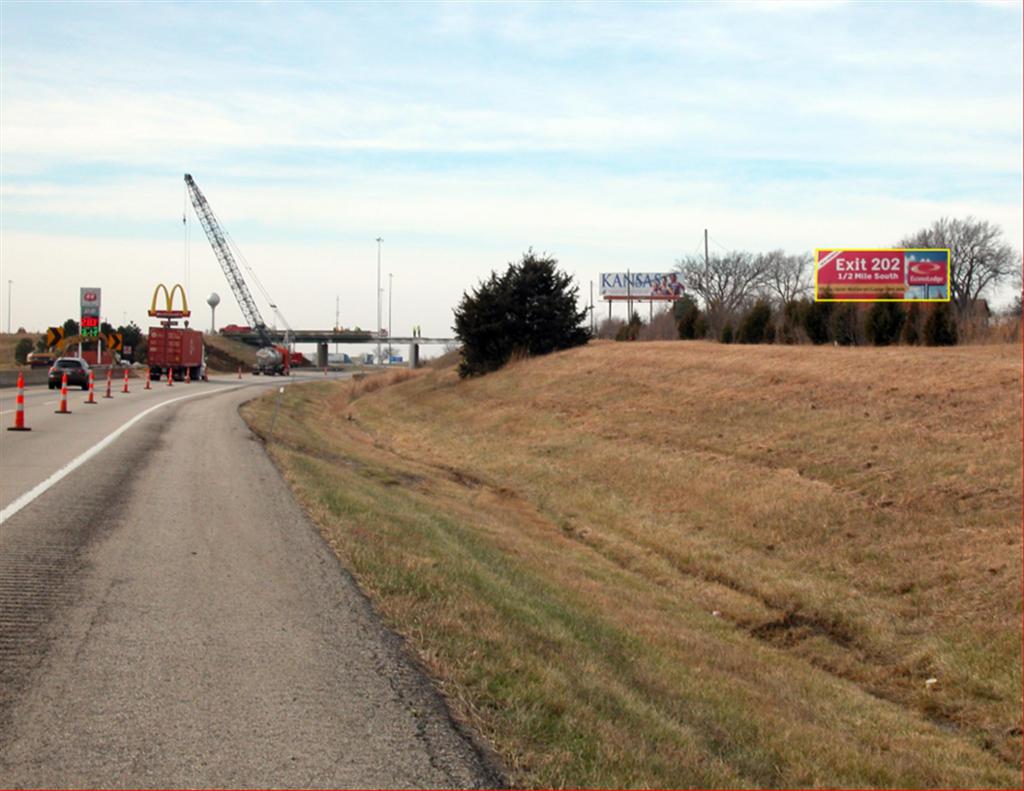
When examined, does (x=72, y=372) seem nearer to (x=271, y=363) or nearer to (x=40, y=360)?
(x=40, y=360)

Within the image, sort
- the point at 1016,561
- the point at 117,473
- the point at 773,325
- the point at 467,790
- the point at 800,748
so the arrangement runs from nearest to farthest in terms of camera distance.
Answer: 1. the point at 467,790
2. the point at 800,748
3. the point at 1016,561
4. the point at 117,473
5. the point at 773,325

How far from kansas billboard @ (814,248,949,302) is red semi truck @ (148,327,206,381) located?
1653 inches

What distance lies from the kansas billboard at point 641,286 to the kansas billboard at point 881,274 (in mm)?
43310

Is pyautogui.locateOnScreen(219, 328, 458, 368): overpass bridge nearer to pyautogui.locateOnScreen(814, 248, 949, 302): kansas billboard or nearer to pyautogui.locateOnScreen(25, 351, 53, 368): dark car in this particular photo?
pyautogui.locateOnScreen(25, 351, 53, 368): dark car

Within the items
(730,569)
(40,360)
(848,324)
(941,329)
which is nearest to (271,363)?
(40,360)

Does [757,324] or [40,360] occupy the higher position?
[757,324]

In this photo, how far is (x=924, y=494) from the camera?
17219mm

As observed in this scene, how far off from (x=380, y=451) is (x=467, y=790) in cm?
2813

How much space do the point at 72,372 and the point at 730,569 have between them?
1509 inches

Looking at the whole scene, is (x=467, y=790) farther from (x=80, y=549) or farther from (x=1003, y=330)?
(x=1003, y=330)

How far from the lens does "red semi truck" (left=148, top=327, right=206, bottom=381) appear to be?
229 feet

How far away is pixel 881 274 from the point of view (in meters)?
43.9

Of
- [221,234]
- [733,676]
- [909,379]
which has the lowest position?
[733,676]

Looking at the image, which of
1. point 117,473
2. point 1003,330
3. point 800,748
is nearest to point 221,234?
point 1003,330
